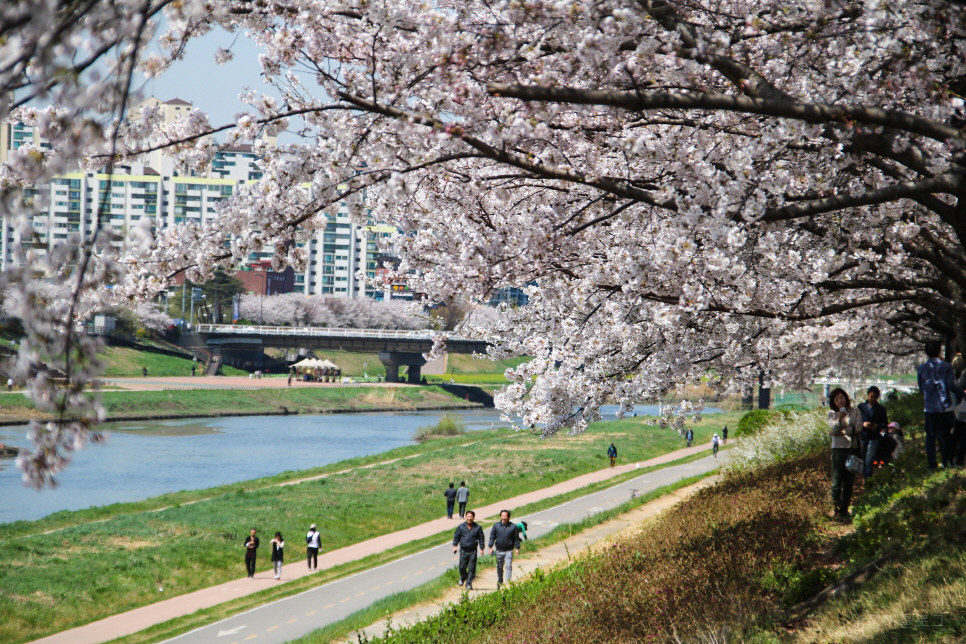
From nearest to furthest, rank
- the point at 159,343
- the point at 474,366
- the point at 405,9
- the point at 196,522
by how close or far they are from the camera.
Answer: the point at 405,9
the point at 196,522
the point at 159,343
the point at 474,366

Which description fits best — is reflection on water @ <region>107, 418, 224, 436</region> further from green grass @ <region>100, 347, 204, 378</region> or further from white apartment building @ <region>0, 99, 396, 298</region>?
white apartment building @ <region>0, 99, 396, 298</region>

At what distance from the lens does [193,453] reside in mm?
Result: 44969

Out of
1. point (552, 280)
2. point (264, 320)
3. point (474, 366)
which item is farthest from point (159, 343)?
point (552, 280)

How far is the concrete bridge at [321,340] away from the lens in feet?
269

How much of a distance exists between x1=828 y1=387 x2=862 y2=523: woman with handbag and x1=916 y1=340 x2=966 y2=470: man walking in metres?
0.87

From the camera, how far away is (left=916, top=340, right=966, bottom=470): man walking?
993 cm

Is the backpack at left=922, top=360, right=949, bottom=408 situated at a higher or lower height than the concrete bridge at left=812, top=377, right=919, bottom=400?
higher

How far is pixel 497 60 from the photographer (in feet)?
20.2

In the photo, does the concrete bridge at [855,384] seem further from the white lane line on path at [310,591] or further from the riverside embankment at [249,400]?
the riverside embankment at [249,400]

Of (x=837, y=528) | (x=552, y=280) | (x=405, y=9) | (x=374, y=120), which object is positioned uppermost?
(x=405, y=9)

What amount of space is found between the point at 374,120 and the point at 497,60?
44.2 inches

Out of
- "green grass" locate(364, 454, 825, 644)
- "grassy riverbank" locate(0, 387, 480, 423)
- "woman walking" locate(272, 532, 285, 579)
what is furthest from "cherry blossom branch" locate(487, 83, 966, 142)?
"grassy riverbank" locate(0, 387, 480, 423)

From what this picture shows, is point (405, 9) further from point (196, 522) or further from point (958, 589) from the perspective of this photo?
point (196, 522)

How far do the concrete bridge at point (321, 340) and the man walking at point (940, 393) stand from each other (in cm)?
6952
